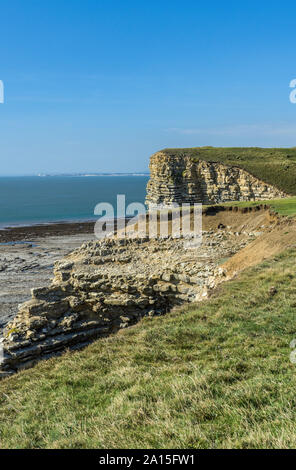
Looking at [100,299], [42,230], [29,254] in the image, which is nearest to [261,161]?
[29,254]

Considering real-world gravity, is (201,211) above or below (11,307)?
above

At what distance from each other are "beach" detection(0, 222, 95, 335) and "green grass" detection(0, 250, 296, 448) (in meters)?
16.4

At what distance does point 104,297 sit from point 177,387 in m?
12.0

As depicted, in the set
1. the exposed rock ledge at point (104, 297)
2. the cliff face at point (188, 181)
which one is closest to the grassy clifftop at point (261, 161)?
the cliff face at point (188, 181)

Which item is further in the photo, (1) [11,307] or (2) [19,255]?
(2) [19,255]

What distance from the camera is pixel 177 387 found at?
18.7 feet

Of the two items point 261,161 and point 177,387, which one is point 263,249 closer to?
point 177,387

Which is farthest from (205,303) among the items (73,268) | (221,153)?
(221,153)

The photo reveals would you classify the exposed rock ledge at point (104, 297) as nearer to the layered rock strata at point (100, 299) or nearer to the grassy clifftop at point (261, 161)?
the layered rock strata at point (100, 299)
